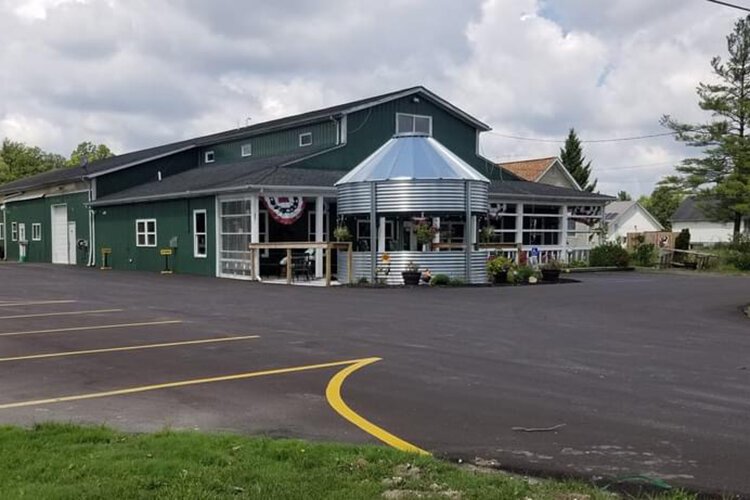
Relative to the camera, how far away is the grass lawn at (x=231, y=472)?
13.5 ft

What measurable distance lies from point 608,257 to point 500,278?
11.3 m

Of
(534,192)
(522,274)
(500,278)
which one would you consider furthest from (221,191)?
(534,192)

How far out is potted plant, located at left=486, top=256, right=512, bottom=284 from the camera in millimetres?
22844

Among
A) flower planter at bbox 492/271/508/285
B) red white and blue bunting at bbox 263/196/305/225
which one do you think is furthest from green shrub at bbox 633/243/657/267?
red white and blue bunting at bbox 263/196/305/225

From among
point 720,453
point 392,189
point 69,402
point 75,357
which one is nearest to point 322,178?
point 392,189

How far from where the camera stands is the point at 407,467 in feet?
15.2

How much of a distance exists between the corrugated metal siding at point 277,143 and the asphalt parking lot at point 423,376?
47.4 feet

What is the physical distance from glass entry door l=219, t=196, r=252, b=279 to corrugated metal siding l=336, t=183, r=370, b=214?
10.6 ft

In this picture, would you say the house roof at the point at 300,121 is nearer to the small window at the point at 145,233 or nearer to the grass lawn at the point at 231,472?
the small window at the point at 145,233

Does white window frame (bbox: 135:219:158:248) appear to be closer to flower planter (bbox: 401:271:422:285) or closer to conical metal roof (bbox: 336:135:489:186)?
conical metal roof (bbox: 336:135:489:186)

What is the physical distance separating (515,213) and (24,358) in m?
25.0

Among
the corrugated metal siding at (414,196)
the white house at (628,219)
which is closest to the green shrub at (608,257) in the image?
the corrugated metal siding at (414,196)

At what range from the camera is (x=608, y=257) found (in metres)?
32.2

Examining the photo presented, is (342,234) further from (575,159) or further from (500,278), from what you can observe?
(575,159)
